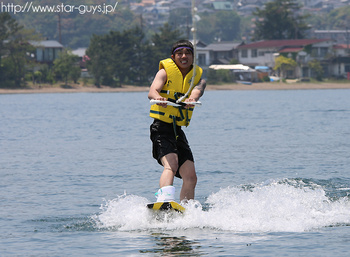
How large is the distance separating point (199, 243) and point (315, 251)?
1.41 m

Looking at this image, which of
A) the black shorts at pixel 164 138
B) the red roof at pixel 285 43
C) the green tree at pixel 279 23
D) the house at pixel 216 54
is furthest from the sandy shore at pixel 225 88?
the black shorts at pixel 164 138

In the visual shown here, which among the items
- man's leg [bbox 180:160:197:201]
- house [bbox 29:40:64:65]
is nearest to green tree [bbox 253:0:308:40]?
house [bbox 29:40:64:65]

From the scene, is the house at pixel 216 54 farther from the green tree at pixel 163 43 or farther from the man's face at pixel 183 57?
the man's face at pixel 183 57

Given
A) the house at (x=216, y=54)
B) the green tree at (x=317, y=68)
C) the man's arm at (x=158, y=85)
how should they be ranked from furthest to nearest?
the house at (x=216, y=54) < the green tree at (x=317, y=68) < the man's arm at (x=158, y=85)

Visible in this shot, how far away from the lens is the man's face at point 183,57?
9695mm

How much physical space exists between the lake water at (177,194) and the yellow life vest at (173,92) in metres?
1.19

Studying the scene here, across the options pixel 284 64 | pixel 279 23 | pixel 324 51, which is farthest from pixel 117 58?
pixel 279 23

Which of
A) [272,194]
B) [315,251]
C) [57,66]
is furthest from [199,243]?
[57,66]

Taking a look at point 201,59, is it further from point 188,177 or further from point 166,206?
point 166,206

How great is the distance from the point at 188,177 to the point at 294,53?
313 feet

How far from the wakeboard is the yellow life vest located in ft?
3.40

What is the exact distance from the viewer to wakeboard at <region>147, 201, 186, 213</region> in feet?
31.9

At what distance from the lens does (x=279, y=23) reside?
117 meters

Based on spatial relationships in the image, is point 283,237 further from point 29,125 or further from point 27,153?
point 29,125
